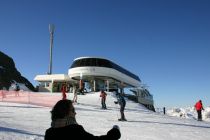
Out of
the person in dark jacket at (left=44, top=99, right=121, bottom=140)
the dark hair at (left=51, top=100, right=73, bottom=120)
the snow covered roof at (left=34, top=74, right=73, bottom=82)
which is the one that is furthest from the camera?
the snow covered roof at (left=34, top=74, right=73, bottom=82)

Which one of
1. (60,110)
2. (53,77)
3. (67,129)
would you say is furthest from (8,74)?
(67,129)

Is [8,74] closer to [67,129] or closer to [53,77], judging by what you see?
[53,77]

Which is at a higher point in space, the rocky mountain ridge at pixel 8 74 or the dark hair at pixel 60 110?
the rocky mountain ridge at pixel 8 74

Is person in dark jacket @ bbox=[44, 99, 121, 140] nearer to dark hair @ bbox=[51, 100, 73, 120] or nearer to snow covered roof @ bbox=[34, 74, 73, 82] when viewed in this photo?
dark hair @ bbox=[51, 100, 73, 120]

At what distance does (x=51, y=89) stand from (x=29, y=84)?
41763 mm

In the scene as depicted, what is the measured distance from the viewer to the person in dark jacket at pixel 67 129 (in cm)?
396

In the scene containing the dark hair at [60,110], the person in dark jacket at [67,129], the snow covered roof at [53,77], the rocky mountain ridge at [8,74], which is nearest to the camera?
the person in dark jacket at [67,129]

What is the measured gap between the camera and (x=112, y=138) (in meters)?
4.01

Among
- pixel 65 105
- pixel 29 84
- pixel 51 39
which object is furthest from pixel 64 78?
pixel 65 105

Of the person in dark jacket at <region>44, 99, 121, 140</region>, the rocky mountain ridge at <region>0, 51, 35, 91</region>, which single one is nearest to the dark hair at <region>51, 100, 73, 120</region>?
the person in dark jacket at <region>44, 99, 121, 140</region>

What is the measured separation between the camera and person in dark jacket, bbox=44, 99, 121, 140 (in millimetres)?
3961

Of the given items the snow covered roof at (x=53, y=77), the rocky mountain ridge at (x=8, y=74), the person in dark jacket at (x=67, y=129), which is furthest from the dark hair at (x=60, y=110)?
the rocky mountain ridge at (x=8, y=74)

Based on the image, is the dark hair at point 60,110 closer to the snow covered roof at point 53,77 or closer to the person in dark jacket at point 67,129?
the person in dark jacket at point 67,129

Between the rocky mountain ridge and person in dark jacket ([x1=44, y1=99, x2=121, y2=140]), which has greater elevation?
the rocky mountain ridge
